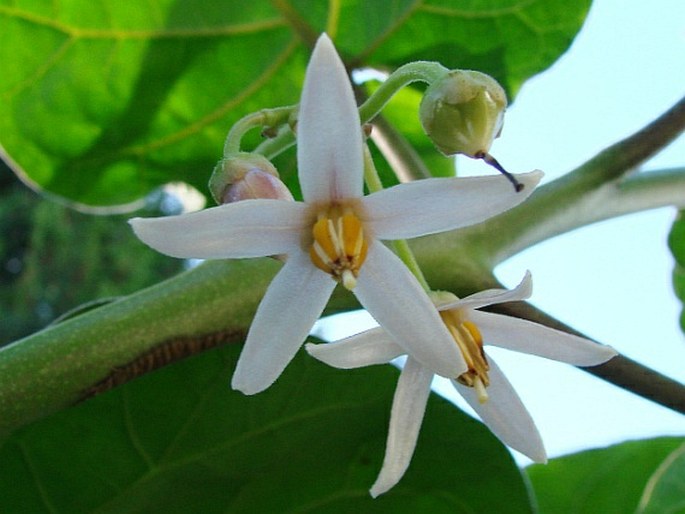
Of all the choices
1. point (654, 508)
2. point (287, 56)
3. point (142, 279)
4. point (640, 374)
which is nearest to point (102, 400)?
point (640, 374)

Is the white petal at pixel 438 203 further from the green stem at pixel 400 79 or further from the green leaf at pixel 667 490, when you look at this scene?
the green leaf at pixel 667 490

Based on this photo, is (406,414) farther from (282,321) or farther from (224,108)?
(224,108)

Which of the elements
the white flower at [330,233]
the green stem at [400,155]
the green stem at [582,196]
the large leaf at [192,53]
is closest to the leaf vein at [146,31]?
the large leaf at [192,53]

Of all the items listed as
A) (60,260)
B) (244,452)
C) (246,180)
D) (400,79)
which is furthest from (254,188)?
(60,260)

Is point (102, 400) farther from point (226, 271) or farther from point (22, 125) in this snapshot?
point (22, 125)

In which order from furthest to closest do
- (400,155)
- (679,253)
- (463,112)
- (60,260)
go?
1. (60,260)
2. (679,253)
3. (400,155)
4. (463,112)

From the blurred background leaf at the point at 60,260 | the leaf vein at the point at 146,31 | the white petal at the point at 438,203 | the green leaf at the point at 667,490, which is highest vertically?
the blurred background leaf at the point at 60,260
